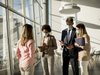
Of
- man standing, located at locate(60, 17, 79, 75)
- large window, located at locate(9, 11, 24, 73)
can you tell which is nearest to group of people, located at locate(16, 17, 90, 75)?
man standing, located at locate(60, 17, 79, 75)

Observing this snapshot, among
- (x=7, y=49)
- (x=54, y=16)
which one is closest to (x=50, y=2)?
(x=54, y=16)

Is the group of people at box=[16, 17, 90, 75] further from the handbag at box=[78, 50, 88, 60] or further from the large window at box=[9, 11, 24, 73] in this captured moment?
the large window at box=[9, 11, 24, 73]

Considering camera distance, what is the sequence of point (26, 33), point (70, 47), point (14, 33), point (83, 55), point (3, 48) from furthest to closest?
point (14, 33) → point (3, 48) → point (70, 47) → point (83, 55) → point (26, 33)

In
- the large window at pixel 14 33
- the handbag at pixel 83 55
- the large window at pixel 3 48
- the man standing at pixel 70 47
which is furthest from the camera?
the large window at pixel 14 33

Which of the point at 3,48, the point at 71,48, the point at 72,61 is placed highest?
the point at 71,48

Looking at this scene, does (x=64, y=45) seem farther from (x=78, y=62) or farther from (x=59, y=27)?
(x=59, y=27)

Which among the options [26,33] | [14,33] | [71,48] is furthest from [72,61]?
[14,33]

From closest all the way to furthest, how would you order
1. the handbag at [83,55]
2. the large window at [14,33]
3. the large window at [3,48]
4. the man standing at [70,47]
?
the handbag at [83,55], the man standing at [70,47], the large window at [3,48], the large window at [14,33]

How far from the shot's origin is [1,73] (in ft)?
20.9

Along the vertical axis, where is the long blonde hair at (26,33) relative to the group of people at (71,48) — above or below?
above

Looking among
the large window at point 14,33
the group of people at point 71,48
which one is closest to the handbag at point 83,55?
the group of people at point 71,48

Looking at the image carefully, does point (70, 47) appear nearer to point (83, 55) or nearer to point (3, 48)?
point (83, 55)

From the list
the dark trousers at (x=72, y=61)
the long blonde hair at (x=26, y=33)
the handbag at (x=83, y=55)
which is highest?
the long blonde hair at (x=26, y=33)

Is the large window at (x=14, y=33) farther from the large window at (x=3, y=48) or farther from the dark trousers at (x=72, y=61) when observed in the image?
the dark trousers at (x=72, y=61)
